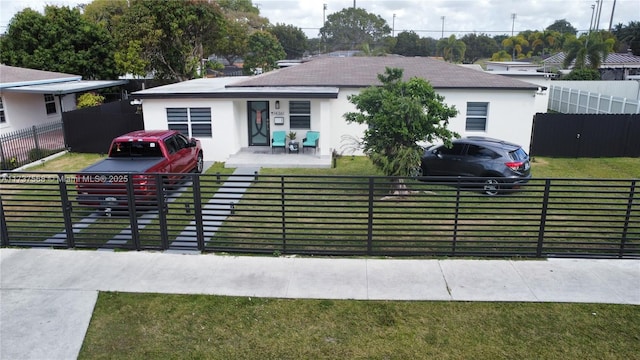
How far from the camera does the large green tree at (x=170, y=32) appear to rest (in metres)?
29.3

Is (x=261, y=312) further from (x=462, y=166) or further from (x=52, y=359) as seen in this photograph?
(x=462, y=166)

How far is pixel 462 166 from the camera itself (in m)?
12.5

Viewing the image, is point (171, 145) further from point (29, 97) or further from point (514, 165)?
point (29, 97)

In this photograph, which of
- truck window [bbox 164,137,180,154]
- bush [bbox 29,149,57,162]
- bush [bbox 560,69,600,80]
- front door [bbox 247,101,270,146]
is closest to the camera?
truck window [bbox 164,137,180,154]

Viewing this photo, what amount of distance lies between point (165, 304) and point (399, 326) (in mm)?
3220

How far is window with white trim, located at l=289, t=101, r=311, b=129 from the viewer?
1700cm

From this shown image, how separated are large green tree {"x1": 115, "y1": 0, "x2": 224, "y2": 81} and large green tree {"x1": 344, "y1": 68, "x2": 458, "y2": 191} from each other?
22.0 metres

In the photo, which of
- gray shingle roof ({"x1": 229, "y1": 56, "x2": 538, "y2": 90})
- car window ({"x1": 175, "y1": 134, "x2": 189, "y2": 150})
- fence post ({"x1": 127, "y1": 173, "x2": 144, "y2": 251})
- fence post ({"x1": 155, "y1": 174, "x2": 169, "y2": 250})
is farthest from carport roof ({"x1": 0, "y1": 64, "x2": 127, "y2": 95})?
fence post ({"x1": 155, "y1": 174, "x2": 169, "y2": 250})

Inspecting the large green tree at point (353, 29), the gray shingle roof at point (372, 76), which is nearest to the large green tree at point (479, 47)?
the large green tree at point (353, 29)

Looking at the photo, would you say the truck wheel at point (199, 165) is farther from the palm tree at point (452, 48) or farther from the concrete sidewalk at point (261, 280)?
the palm tree at point (452, 48)

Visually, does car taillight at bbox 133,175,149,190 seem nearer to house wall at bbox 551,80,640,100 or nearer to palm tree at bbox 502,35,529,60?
house wall at bbox 551,80,640,100

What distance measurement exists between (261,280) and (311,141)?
973cm

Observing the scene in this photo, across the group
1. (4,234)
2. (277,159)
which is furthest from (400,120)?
(4,234)

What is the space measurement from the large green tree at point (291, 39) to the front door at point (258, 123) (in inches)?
2732
